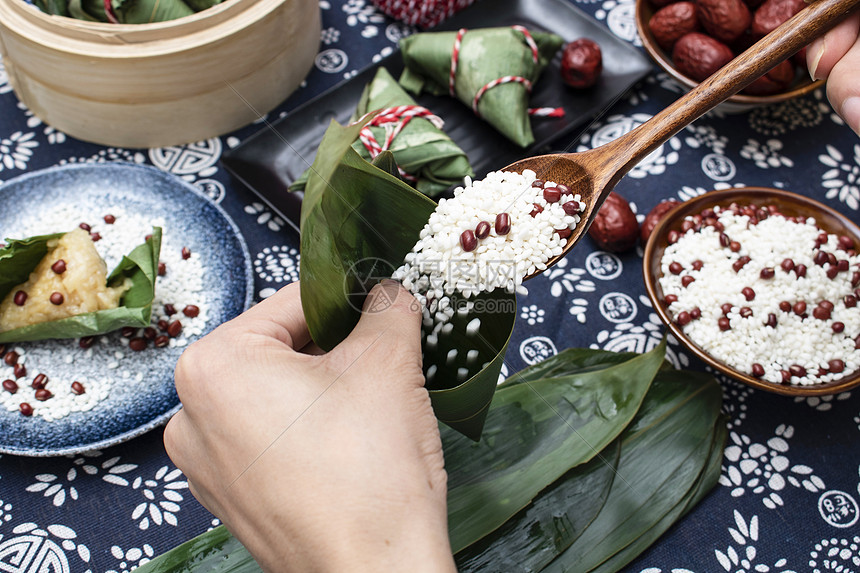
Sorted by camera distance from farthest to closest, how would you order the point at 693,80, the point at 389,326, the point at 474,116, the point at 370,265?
the point at 474,116 → the point at 693,80 → the point at 370,265 → the point at 389,326

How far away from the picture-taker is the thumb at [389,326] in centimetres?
91

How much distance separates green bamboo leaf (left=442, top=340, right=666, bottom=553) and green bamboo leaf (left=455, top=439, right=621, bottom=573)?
0.03m

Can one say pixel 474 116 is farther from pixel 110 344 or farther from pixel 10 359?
pixel 10 359

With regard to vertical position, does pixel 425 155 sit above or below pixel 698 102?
below

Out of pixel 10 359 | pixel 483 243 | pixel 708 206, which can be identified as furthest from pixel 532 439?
pixel 10 359

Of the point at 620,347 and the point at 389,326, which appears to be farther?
the point at 620,347

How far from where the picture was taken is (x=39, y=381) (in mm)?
1311

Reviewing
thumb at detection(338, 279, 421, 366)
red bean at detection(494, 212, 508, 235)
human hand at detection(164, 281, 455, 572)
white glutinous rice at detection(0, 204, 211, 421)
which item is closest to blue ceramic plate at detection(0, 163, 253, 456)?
white glutinous rice at detection(0, 204, 211, 421)

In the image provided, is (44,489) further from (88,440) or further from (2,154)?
(2,154)

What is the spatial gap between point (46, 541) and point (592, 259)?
4.54 feet

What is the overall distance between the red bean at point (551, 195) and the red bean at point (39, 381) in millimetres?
1096

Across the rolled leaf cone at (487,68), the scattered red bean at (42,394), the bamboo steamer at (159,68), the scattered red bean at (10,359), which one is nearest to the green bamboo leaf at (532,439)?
the rolled leaf cone at (487,68)

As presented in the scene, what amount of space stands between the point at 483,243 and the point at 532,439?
0.49 meters

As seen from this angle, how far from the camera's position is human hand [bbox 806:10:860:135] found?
1.20 meters
